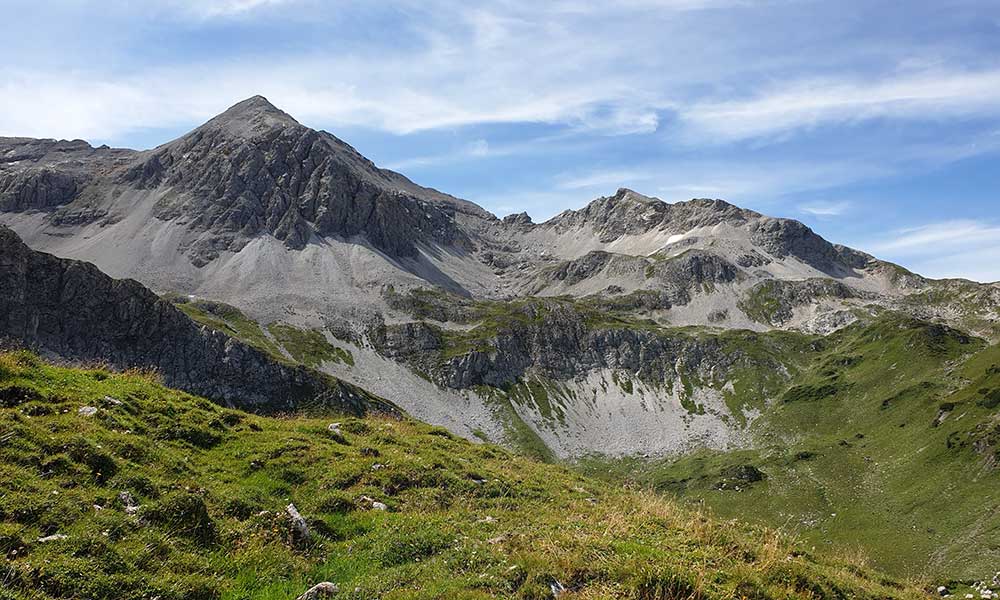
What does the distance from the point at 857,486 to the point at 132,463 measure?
15331 centimetres

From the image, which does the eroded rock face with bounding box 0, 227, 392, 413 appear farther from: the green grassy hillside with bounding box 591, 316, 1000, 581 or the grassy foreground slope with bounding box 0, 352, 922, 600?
the grassy foreground slope with bounding box 0, 352, 922, 600

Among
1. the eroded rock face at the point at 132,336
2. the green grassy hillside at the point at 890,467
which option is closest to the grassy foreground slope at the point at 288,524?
the green grassy hillside at the point at 890,467

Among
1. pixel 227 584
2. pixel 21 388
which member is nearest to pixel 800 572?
pixel 227 584

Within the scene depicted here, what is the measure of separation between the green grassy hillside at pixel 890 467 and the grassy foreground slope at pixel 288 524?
64.1 metres

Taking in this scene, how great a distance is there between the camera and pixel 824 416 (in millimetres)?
184625

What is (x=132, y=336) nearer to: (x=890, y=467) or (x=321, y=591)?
(x=321, y=591)

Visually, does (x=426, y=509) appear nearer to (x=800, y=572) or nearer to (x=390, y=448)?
(x=390, y=448)

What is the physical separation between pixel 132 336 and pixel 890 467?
202 m

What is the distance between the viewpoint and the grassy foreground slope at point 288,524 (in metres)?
12.3

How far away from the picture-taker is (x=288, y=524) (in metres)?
16.8

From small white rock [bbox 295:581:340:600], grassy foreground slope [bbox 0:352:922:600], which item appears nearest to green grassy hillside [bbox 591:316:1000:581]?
grassy foreground slope [bbox 0:352:922:600]

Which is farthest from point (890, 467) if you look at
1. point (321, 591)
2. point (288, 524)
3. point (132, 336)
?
point (132, 336)

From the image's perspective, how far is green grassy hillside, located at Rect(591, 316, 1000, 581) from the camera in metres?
96.1

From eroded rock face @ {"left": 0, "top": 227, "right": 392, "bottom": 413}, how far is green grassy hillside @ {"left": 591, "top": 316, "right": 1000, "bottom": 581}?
105m
